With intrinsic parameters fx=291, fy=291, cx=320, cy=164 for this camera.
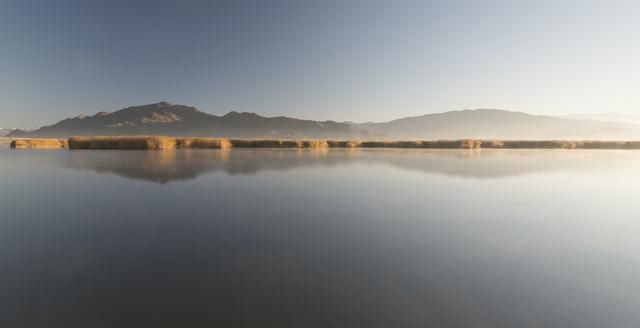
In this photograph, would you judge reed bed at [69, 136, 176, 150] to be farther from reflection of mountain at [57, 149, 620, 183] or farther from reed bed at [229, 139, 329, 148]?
reflection of mountain at [57, 149, 620, 183]

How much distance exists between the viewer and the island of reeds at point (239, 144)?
38906 millimetres

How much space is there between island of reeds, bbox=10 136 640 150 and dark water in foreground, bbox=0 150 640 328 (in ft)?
112

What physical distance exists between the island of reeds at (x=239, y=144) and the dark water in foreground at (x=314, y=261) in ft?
112

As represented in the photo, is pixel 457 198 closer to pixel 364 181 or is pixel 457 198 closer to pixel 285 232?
pixel 364 181

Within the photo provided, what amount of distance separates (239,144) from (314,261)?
4803cm

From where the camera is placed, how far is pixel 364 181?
12711 mm

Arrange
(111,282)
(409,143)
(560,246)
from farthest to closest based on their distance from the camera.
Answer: (409,143)
(560,246)
(111,282)

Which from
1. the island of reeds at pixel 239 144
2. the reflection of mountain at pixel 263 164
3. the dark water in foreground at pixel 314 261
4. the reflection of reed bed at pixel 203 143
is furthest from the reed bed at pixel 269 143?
the dark water in foreground at pixel 314 261

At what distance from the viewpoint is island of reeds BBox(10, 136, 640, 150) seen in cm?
3891

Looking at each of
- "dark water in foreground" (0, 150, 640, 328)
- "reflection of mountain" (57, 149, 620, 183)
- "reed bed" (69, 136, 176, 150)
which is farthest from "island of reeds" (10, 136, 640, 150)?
"dark water in foreground" (0, 150, 640, 328)

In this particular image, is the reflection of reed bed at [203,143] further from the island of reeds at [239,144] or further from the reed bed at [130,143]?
the reed bed at [130,143]

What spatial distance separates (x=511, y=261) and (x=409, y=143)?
52.5 metres

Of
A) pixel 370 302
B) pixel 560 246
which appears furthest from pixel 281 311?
pixel 560 246

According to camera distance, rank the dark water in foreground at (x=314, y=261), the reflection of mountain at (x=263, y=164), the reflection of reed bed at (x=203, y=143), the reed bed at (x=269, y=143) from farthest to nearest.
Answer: the reed bed at (x=269, y=143) → the reflection of reed bed at (x=203, y=143) → the reflection of mountain at (x=263, y=164) → the dark water in foreground at (x=314, y=261)
